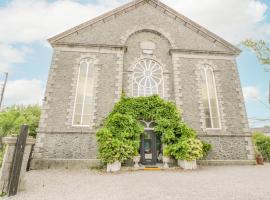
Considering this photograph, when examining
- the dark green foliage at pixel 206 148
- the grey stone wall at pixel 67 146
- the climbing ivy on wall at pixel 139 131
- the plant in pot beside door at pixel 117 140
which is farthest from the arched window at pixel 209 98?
the grey stone wall at pixel 67 146

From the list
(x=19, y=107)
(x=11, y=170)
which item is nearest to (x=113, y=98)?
(x=11, y=170)

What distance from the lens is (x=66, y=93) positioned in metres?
11.7

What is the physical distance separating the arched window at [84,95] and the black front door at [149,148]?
3.85 meters

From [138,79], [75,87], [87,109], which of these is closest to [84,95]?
[75,87]

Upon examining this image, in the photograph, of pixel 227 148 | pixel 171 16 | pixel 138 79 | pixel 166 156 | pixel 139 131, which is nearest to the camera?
pixel 166 156

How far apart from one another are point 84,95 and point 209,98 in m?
8.92

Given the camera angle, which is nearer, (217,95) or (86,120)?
(86,120)

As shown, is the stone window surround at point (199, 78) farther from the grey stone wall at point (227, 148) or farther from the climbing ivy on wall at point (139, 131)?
the climbing ivy on wall at point (139, 131)

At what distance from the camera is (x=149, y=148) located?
452 inches

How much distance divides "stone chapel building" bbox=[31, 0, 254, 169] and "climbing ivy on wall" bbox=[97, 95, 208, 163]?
1.20 meters

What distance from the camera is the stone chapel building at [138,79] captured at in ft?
35.7

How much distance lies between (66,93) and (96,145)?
4.04 m

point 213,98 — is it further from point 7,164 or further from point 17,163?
point 7,164

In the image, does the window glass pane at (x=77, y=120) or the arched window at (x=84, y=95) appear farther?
the arched window at (x=84, y=95)
